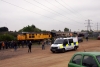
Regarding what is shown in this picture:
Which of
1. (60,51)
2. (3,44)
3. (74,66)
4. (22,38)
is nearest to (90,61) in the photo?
(74,66)

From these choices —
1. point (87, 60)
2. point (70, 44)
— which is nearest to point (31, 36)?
point (70, 44)

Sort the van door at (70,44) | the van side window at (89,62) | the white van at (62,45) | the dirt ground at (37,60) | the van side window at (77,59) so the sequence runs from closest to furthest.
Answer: the van side window at (89,62), the van side window at (77,59), the dirt ground at (37,60), the white van at (62,45), the van door at (70,44)

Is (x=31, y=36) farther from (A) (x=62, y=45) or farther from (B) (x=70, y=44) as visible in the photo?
(A) (x=62, y=45)

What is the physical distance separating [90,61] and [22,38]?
43.2 meters

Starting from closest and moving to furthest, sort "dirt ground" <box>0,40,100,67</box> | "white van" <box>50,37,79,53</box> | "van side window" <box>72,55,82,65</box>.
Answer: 1. "van side window" <box>72,55,82,65</box>
2. "dirt ground" <box>0,40,100,67</box>
3. "white van" <box>50,37,79,53</box>

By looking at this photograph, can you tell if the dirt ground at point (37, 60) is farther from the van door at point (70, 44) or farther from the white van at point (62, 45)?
the van door at point (70, 44)

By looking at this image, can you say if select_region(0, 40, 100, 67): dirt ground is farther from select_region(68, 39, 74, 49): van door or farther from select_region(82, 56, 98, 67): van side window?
select_region(82, 56, 98, 67): van side window

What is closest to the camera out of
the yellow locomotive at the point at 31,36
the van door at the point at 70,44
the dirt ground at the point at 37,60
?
the dirt ground at the point at 37,60

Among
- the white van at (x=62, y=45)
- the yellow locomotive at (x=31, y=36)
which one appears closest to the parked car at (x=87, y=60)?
the white van at (x=62, y=45)

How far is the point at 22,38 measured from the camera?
49.6 metres

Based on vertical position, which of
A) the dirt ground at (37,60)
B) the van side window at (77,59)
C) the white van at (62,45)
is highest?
the van side window at (77,59)

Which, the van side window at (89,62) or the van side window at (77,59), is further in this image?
the van side window at (77,59)

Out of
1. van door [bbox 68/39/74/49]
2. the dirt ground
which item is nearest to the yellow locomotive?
the dirt ground

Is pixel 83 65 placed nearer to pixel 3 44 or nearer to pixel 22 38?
pixel 3 44
